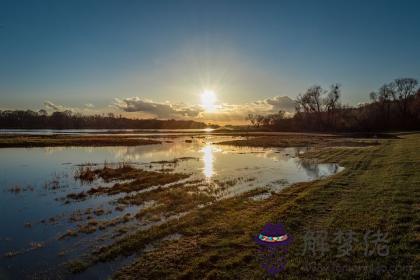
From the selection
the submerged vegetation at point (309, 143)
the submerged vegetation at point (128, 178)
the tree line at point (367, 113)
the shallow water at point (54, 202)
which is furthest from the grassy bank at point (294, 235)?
the tree line at point (367, 113)

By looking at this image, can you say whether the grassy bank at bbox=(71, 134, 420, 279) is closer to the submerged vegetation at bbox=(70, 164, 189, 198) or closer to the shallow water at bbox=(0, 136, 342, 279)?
the shallow water at bbox=(0, 136, 342, 279)

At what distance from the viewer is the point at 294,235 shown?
9117 millimetres

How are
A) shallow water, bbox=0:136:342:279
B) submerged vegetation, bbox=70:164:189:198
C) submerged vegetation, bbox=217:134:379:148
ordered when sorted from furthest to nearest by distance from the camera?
1. submerged vegetation, bbox=217:134:379:148
2. submerged vegetation, bbox=70:164:189:198
3. shallow water, bbox=0:136:342:279

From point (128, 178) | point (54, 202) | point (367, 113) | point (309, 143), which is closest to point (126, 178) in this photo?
point (128, 178)

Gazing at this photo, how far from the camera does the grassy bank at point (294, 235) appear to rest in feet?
22.9

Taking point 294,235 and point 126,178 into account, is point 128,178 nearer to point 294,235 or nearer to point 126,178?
point 126,178

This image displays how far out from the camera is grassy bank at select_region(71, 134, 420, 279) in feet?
22.9

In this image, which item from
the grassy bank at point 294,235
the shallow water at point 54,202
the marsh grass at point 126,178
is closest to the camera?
the grassy bank at point 294,235

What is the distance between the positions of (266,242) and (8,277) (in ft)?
25.3

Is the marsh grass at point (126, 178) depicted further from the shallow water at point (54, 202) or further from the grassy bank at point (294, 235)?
the grassy bank at point (294, 235)

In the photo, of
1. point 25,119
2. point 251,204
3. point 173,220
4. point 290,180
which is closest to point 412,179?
point 290,180

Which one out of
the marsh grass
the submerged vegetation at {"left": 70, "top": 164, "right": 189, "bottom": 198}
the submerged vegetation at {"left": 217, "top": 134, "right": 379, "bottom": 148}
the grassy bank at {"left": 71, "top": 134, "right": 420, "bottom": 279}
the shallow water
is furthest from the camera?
the submerged vegetation at {"left": 217, "top": 134, "right": 379, "bottom": 148}

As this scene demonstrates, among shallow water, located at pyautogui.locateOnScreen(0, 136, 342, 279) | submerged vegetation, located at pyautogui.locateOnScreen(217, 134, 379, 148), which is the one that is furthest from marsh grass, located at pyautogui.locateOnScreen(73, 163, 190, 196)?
submerged vegetation, located at pyautogui.locateOnScreen(217, 134, 379, 148)

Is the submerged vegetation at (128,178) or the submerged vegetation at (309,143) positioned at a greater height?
the submerged vegetation at (309,143)
